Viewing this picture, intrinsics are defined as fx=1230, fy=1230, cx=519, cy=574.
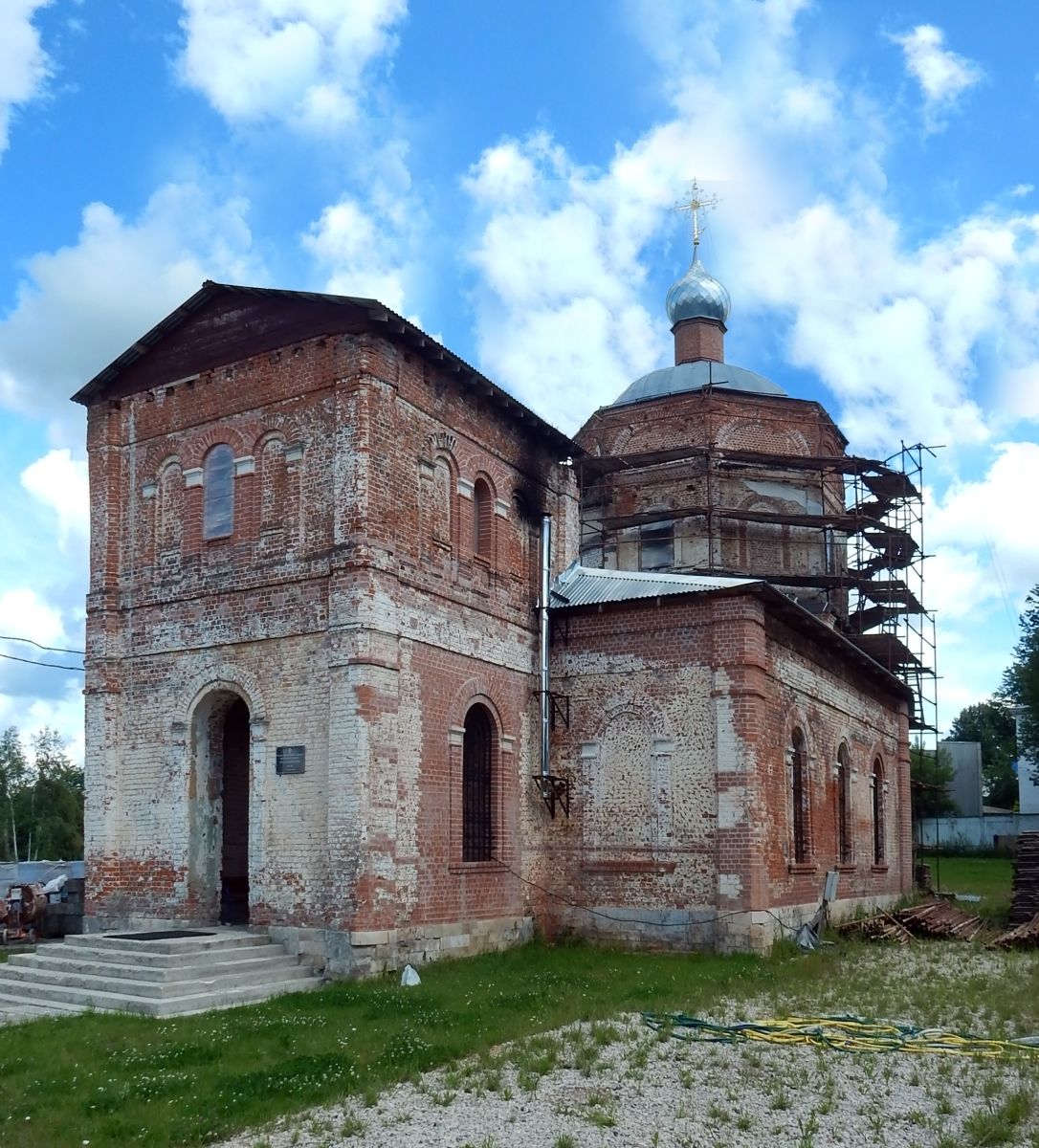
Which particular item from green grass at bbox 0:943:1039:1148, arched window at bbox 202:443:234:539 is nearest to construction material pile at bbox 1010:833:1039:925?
green grass at bbox 0:943:1039:1148

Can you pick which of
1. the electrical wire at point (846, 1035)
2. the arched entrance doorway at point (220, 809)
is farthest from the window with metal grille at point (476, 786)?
the electrical wire at point (846, 1035)

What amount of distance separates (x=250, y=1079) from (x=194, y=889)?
7.36 m

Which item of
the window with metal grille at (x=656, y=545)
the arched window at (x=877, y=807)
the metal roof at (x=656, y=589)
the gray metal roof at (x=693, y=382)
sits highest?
the gray metal roof at (x=693, y=382)

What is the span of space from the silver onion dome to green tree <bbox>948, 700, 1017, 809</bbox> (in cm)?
3907

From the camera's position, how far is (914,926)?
20.1 metres

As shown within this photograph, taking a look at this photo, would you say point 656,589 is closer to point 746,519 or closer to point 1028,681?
point 746,519

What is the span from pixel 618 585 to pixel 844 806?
7.15 meters

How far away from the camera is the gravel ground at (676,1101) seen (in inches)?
308

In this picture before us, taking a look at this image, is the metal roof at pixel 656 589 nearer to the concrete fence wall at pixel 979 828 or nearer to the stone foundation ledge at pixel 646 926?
the stone foundation ledge at pixel 646 926

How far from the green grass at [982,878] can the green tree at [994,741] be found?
70.3 ft

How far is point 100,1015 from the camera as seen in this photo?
39.3 feet

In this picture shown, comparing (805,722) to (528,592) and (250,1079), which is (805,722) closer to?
(528,592)

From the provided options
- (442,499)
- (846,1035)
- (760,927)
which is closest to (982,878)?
(760,927)

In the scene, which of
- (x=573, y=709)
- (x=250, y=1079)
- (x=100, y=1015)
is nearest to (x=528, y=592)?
(x=573, y=709)
